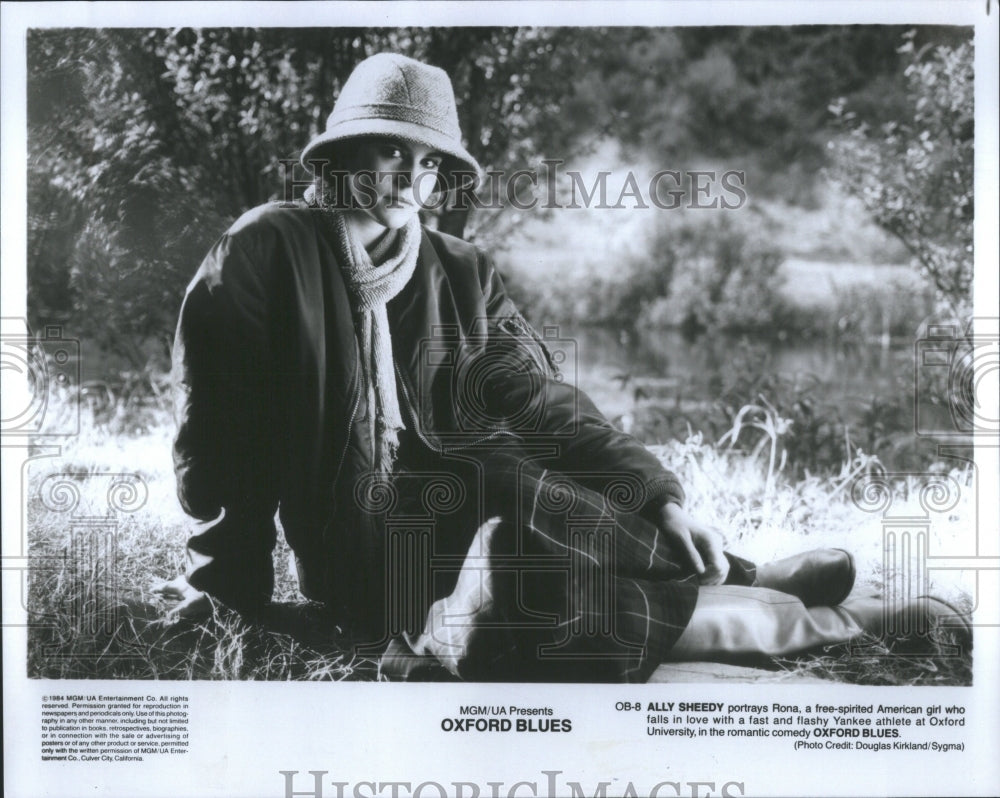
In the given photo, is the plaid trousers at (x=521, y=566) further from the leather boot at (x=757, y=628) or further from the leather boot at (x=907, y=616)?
the leather boot at (x=907, y=616)

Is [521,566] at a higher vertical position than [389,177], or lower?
lower

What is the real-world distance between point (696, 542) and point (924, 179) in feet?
5.27

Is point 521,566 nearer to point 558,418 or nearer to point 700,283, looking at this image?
point 558,418

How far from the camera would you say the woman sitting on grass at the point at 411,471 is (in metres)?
3.86

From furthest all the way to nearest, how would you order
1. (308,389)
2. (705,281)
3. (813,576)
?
(705,281), (813,576), (308,389)

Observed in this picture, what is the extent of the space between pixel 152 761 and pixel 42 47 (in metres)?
2.69

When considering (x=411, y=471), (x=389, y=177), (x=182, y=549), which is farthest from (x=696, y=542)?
(x=182, y=549)

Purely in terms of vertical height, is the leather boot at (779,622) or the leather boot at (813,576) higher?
the leather boot at (813,576)

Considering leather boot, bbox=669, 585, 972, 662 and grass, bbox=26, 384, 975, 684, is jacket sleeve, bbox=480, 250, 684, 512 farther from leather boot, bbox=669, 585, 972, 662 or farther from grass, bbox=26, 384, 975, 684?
leather boot, bbox=669, 585, 972, 662

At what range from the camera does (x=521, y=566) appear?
3.88 meters

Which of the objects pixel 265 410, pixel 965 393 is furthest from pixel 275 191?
pixel 965 393

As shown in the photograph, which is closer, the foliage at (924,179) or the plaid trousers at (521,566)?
the plaid trousers at (521,566)

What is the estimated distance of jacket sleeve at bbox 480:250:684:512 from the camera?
392 cm

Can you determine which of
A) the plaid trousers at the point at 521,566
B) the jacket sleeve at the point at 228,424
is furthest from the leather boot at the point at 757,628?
the jacket sleeve at the point at 228,424
